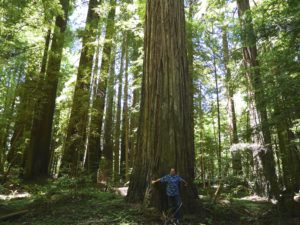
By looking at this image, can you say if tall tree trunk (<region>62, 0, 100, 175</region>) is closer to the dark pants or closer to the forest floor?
the forest floor

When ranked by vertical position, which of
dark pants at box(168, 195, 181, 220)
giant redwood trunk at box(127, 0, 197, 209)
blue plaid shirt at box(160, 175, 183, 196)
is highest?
giant redwood trunk at box(127, 0, 197, 209)

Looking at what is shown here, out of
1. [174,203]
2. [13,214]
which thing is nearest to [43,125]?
[13,214]

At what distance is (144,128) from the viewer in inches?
242

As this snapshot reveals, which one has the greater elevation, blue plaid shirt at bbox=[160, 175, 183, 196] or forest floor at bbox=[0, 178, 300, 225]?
blue plaid shirt at bbox=[160, 175, 183, 196]

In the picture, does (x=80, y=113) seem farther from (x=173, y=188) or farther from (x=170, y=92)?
(x=173, y=188)

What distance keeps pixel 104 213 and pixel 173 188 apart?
1.40 m

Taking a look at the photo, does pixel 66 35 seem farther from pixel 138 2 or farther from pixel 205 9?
pixel 205 9

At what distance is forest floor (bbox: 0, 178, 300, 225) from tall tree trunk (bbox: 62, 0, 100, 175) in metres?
2.79

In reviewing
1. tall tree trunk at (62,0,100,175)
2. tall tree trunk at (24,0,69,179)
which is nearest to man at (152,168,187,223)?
tall tree trunk at (62,0,100,175)

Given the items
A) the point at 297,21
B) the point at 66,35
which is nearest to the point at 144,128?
the point at 297,21

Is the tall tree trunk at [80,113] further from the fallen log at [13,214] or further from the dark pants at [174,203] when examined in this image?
the dark pants at [174,203]

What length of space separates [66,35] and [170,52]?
22.4ft

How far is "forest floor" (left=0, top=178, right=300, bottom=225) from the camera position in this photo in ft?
17.4

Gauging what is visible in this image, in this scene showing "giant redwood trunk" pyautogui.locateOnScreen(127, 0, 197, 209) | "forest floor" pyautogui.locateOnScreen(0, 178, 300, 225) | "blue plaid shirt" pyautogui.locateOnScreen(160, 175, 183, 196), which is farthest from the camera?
"giant redwood trunk" pyautogui.locateOnScreen(127, 0, 197, 209)
